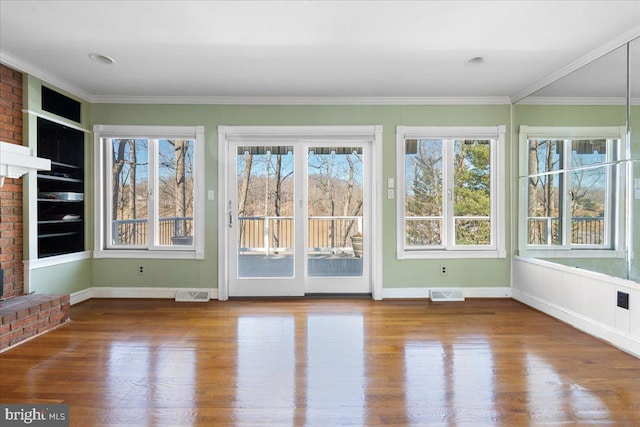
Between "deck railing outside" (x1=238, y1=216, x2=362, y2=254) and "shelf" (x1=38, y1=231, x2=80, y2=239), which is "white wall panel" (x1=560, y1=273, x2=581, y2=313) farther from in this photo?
"shelf" (x1=38, y1=231, x2=80, y2=239)

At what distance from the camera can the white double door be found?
4551mm

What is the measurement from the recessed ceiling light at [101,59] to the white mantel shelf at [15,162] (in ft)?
3.29

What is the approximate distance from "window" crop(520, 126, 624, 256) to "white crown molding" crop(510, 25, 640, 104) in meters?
0.40

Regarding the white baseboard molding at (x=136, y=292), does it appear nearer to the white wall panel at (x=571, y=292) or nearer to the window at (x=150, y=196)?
the window at (x=150, y=196)

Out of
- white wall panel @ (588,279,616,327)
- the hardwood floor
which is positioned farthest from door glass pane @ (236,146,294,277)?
white wall panel @ (588,279,616,327)

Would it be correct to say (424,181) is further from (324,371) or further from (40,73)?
(40,73)

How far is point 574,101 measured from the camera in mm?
3449

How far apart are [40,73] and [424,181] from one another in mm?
4260

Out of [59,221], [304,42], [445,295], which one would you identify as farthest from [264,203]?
[445,295]

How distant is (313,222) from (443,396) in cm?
272

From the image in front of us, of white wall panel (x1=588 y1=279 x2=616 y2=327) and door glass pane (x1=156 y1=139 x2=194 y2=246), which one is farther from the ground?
door glass pane (x1=156 y1=139 x2=194 y2=246)

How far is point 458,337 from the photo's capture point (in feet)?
10.4

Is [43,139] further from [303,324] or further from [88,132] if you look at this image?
[303,324]

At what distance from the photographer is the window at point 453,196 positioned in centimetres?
453
